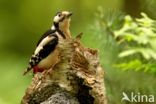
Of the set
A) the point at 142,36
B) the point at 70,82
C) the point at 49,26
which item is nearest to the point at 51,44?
the point at 70,82

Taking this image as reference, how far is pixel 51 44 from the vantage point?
2471 millimetres

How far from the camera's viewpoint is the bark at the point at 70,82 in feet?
7.55

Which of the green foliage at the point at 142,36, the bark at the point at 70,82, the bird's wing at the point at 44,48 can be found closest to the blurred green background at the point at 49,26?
the green foliage at the point at 142,36

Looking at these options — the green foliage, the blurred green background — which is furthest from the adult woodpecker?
the blurred green background

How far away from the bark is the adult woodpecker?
8 centimetres

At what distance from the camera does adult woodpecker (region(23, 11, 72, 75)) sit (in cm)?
244

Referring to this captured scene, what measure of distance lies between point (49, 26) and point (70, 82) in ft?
10.7

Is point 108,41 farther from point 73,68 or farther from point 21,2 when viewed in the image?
point 21,2

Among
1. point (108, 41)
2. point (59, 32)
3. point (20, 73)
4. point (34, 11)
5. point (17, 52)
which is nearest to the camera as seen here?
point (59, 32)

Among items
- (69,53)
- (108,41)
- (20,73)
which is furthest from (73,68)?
(20,73)

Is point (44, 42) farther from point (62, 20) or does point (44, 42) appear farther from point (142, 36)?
point (142, 36)

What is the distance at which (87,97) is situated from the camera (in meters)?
2.33

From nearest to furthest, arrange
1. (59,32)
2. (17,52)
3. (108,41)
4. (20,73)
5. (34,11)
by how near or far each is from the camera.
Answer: (59,32)
(108,41)
(20,73)
(17,52)
(34,11)

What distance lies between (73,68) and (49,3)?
3.78 m
